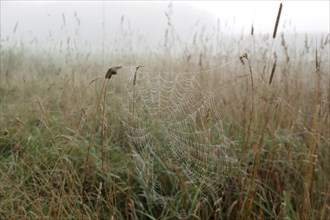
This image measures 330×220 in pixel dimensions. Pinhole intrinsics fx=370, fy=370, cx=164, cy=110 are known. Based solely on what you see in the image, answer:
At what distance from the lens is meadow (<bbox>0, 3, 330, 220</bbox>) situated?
173 cm

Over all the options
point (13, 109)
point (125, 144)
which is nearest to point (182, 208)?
point (125, 144)

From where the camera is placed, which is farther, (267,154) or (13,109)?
(13,109)

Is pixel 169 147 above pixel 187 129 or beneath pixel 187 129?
beneath

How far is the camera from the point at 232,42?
4.64 m

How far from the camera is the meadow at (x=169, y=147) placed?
1.73m

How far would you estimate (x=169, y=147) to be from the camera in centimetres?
222

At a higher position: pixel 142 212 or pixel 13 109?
pixel 13 109

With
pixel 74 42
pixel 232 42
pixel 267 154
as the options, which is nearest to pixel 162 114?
pixel 267 154

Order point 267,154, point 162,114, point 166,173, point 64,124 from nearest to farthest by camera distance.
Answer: point 162,114 → point 166,173 → point 267,154 → point 64,124

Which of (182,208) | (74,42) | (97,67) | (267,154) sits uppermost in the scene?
(74,42)

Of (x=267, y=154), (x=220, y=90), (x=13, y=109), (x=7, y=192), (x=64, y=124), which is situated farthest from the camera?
(x=220, y=90)

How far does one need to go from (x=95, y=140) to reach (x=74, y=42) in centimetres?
183

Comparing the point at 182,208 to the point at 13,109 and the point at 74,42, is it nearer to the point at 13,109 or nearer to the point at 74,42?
the point at 13,109

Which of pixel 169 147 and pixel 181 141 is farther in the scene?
pixel 169 147
